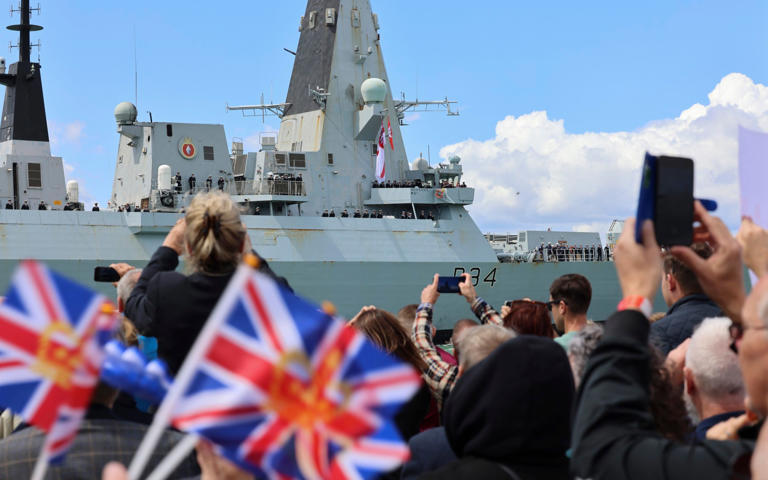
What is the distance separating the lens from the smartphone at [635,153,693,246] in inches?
71.5

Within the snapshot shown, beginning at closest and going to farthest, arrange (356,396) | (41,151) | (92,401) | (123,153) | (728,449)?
1. (356,396)
2. (728,449)
3. (92,401)
4. (41,151)
5. (123,153)

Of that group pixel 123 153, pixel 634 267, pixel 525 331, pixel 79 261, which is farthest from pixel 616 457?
pixel 123 153

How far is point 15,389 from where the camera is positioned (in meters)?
1.80

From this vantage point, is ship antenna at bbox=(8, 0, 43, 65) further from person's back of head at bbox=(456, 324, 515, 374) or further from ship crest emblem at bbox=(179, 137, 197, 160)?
person's back of head at bbox=(456, 324, 515, 374)

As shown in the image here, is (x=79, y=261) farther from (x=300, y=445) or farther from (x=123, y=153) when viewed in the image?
(x=300, y=445)

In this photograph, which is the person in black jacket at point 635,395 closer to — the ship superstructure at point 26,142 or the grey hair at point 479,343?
the grey hair at point 479,343

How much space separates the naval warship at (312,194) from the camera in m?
17.2

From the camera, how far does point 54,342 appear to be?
5.65 ft

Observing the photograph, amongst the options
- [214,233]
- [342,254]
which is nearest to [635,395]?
[214,233]

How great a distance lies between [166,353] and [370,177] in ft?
60.1

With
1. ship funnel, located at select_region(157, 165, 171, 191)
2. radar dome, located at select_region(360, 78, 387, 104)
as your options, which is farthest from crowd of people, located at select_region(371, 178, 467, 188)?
ship funnel, located at select_region(157, 165, 171, 191)

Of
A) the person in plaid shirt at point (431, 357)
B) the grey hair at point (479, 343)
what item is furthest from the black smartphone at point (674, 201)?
the person in plaid shirt at point (431, 357)

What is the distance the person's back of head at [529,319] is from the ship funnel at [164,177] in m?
14.7

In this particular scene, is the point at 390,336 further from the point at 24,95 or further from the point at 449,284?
the point at 24,95
